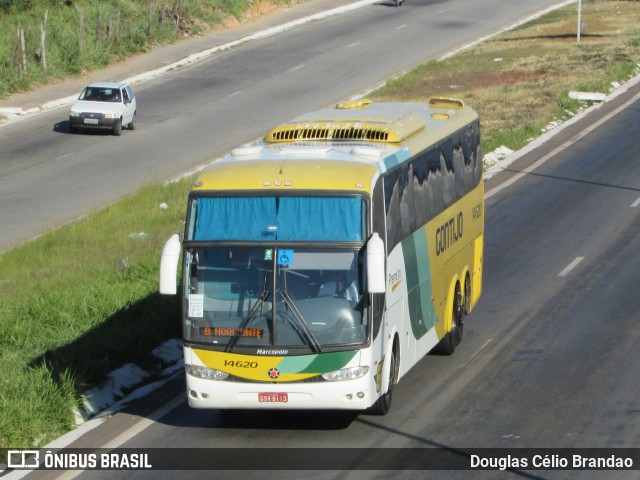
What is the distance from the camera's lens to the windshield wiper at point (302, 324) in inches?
503

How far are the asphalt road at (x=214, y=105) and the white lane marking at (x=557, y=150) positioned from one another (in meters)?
8.89

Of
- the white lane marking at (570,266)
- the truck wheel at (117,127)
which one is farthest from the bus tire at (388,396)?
the truck wheel at (117,127)

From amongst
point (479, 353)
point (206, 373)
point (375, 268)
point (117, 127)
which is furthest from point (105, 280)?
point (117, 127)

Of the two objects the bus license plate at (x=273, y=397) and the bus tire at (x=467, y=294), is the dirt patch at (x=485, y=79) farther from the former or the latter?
the bus license plate at (x=273, y=397)

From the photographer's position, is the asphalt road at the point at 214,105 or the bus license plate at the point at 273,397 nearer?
the bus license plate at the point at 273,397

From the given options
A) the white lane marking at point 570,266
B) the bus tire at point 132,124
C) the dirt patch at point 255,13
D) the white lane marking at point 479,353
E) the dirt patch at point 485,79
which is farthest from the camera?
the dirt patch at point 255,13

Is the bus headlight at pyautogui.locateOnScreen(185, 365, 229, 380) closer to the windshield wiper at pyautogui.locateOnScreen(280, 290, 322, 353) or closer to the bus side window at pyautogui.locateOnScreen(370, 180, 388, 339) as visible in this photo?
the windshield wiper at pyautogui.locateOnScreen(280, 290, 322, 353)

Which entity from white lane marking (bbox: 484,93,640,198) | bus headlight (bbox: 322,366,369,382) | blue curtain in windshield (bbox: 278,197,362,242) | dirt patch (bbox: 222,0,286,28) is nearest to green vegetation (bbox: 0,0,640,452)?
white lane marking (bbox: 484,93,640,198)

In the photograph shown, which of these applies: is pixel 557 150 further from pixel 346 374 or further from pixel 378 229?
pixel 346 374

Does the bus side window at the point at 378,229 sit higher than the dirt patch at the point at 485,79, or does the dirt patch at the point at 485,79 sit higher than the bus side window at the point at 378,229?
the bus side window at the point at 378,229

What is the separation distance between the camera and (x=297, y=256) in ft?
42.1

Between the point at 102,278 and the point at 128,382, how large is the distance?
4.54m

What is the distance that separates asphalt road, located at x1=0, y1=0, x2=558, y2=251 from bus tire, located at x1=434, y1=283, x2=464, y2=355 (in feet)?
38.6

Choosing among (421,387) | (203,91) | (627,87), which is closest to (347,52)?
(203,91)
